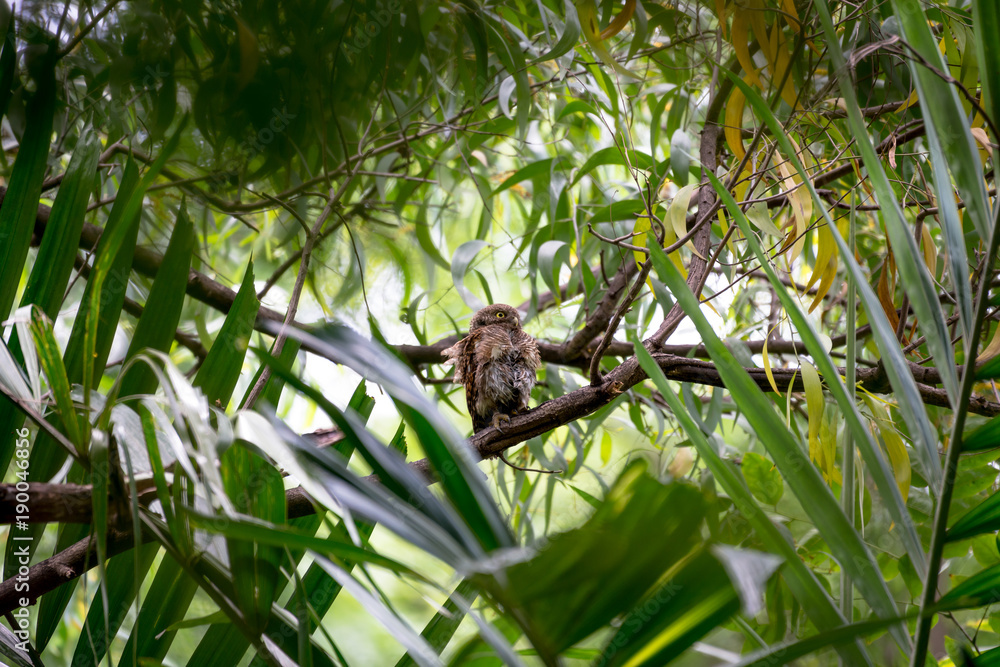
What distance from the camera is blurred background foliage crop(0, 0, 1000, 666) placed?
470mm

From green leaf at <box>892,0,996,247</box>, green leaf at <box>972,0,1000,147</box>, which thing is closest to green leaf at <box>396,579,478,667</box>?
green leaf at <box>892,0,996,247</box>

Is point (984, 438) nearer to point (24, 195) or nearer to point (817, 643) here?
point (817, 643)

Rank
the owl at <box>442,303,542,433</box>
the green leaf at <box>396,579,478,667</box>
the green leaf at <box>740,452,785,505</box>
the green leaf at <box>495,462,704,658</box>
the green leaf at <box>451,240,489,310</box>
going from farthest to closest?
the owl at <box>442,303,542,433</box> → the green leaf at <box>451,240,489,310</box> → the green leaf at <box>740,452,785,505</box> → the green leaf at <box>396,579,478,667</box> → the green leaf at <box>495,462,704,658</box>

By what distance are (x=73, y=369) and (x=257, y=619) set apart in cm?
47

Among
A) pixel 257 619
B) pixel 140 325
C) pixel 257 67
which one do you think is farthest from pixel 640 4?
pixel 257 619

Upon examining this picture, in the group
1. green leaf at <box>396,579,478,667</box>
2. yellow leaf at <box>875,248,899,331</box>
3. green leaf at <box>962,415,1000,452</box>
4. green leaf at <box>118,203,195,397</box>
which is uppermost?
green leaf at <box>118,203,195,397</box>

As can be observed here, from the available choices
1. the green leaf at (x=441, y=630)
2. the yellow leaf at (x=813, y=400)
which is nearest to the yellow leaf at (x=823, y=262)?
the yellow leaf at (x=813, y=400)

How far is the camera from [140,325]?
885mm

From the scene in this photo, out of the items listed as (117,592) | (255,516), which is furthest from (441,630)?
(117,592)

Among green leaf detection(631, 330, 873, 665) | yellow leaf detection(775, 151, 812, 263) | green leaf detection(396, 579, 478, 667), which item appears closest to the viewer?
green leaf detection(631, 330, 873, 665)

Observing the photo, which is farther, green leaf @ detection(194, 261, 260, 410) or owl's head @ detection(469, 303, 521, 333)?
owl's head @ detection(469, 303, 521, 333)

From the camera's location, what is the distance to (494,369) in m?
1.72

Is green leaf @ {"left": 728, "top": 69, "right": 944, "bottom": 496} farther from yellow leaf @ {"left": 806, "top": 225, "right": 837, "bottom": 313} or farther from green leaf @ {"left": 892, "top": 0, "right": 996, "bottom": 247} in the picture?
yellow leaf @ {"left": 806, "top": 225, "right": 837, "bottom": 313}

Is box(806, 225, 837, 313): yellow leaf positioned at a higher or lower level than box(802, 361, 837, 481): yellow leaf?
higher
